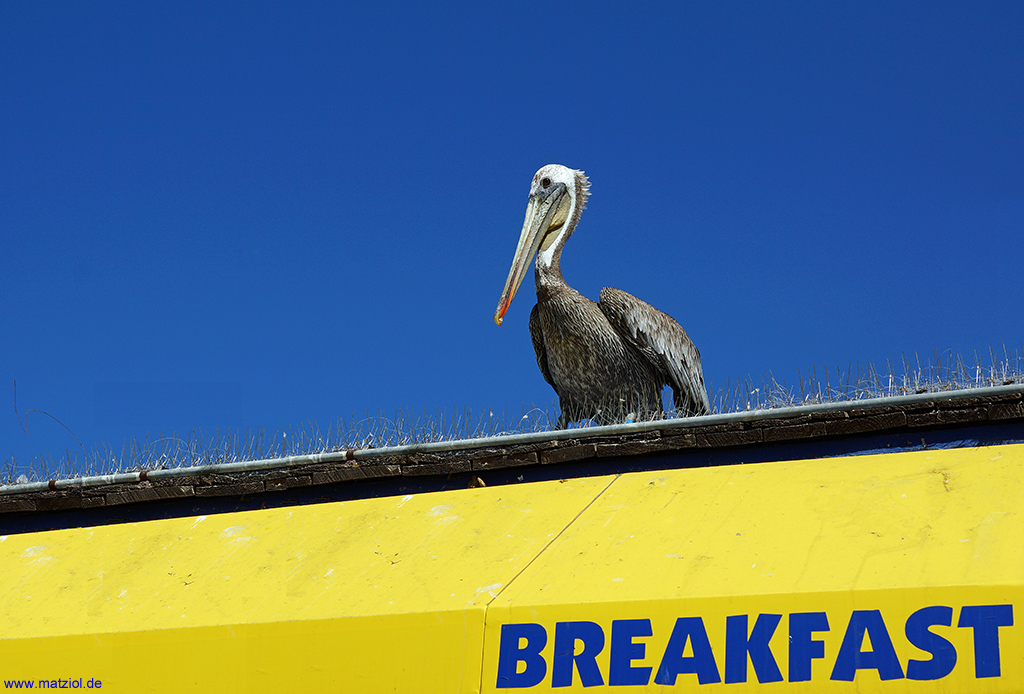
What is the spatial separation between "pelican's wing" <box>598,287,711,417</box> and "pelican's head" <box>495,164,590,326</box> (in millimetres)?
1040

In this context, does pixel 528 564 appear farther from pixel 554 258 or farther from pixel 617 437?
pixel 554 258

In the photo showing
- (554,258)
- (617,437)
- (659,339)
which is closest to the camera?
(617,437)

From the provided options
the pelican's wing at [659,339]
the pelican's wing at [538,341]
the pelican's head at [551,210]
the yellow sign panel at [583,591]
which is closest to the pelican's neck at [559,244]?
the pelican's head at [551,210]

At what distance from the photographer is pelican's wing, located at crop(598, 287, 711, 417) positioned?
7.35 m

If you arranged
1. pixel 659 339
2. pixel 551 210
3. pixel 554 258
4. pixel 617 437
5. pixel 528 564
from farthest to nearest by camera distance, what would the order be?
pixel 551 210 < pixel 554 258 < pixel 659 339 < pixel 617 437 < pixel 528 564

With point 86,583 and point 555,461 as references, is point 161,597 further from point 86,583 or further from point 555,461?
point 555,461

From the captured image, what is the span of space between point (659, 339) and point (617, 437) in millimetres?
1957

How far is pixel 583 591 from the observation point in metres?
4.22

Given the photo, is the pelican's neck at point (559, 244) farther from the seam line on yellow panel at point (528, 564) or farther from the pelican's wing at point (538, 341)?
the seam line on yellow panel at point (528, 564)

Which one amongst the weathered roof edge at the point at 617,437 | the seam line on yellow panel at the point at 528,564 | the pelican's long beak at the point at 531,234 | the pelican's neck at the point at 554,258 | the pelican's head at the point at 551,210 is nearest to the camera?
the seam line on yellow panel at the point at 528,564

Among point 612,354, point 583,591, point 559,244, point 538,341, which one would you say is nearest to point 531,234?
point 559,244

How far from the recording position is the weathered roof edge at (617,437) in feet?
16.3

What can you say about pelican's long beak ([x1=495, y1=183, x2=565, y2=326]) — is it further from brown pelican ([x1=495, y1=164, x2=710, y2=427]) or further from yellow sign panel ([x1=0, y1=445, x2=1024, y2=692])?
yellow sign panel ([x1=0, y1=445, x2=1024, y2=692])

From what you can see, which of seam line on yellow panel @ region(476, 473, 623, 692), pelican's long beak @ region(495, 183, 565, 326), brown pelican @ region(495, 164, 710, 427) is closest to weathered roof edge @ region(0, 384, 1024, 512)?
seam line on yellow panel @ region(476, 473, 623, 692)
